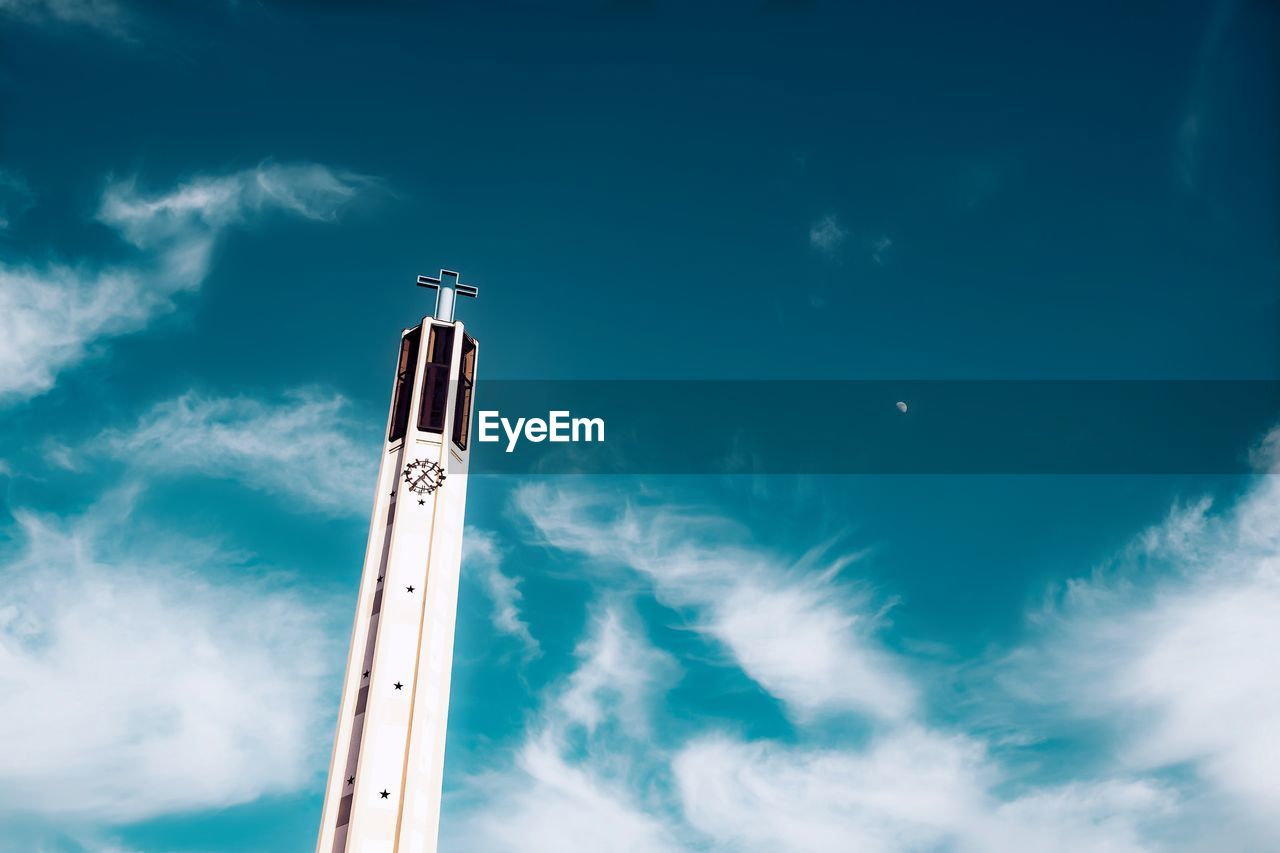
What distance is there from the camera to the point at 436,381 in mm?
70750

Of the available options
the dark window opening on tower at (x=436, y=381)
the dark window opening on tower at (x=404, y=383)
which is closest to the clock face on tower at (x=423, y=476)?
the dark window opening on tower at (x=436, y=381)

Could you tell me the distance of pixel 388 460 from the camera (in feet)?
224

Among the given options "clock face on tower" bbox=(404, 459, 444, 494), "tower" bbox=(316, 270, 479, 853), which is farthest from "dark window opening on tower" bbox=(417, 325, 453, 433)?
"clock face on tower" bbox=(404, 459, 444, 494)

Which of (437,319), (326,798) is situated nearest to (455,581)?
(326,798)

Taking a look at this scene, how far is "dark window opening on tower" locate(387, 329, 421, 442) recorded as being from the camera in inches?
2749

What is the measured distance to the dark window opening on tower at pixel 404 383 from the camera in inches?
2749

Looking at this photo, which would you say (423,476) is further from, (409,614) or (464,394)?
(409,614)

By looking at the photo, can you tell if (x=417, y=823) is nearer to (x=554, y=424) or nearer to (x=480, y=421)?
(x=554, y=424)

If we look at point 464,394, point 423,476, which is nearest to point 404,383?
point 464,394

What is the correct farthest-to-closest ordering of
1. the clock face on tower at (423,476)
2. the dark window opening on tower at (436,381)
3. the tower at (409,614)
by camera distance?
the dark window opening on tower at (436,381) < the clock face on tower at (423,476) < the tower at (409,614)

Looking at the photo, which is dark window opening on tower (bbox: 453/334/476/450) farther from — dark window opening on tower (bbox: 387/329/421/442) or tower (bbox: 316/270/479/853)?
dark window opening on tower (bbox: 387/329/421/442)

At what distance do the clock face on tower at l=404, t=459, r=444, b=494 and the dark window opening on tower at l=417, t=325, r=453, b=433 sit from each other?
3248 mm

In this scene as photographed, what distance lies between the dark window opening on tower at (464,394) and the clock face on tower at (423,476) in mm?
3508

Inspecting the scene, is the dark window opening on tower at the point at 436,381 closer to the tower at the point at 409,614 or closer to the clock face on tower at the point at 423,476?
the tower at the point at 409,614
